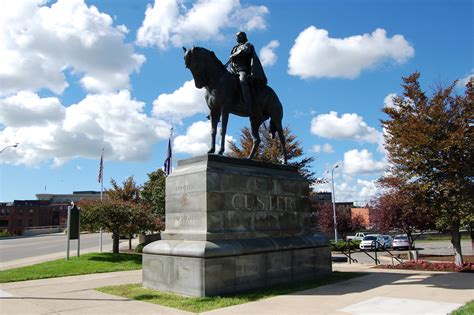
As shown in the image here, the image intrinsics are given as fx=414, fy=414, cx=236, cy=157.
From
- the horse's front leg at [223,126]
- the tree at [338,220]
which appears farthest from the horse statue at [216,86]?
the tree at [338,220]

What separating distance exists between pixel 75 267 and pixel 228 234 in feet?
33.1

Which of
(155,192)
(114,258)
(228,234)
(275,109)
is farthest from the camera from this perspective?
(155,192)

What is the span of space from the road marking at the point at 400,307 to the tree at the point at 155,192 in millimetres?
24900

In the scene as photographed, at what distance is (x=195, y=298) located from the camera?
9.02 metres

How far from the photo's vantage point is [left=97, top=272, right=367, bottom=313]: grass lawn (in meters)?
8.39

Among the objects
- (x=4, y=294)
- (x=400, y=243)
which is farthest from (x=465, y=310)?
(x=400, y=243)

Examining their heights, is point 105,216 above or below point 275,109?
below

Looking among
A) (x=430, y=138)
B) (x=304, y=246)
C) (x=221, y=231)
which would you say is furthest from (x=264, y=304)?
(x=430, y=138)

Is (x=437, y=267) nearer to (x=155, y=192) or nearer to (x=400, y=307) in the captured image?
(x=400, y=307)

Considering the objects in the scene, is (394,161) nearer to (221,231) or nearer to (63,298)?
(221,231)

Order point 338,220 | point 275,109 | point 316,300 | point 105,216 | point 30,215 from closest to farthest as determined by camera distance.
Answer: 1. point 316,300
2. point 275,109
3. point 105,216
4. point 338,220
5. point 30,215

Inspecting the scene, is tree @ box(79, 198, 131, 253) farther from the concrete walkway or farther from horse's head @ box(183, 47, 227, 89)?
horse's head @ box(183, 47, 227, 89)

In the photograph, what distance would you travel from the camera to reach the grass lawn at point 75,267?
14656 millimetres

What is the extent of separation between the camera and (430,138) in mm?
14586
